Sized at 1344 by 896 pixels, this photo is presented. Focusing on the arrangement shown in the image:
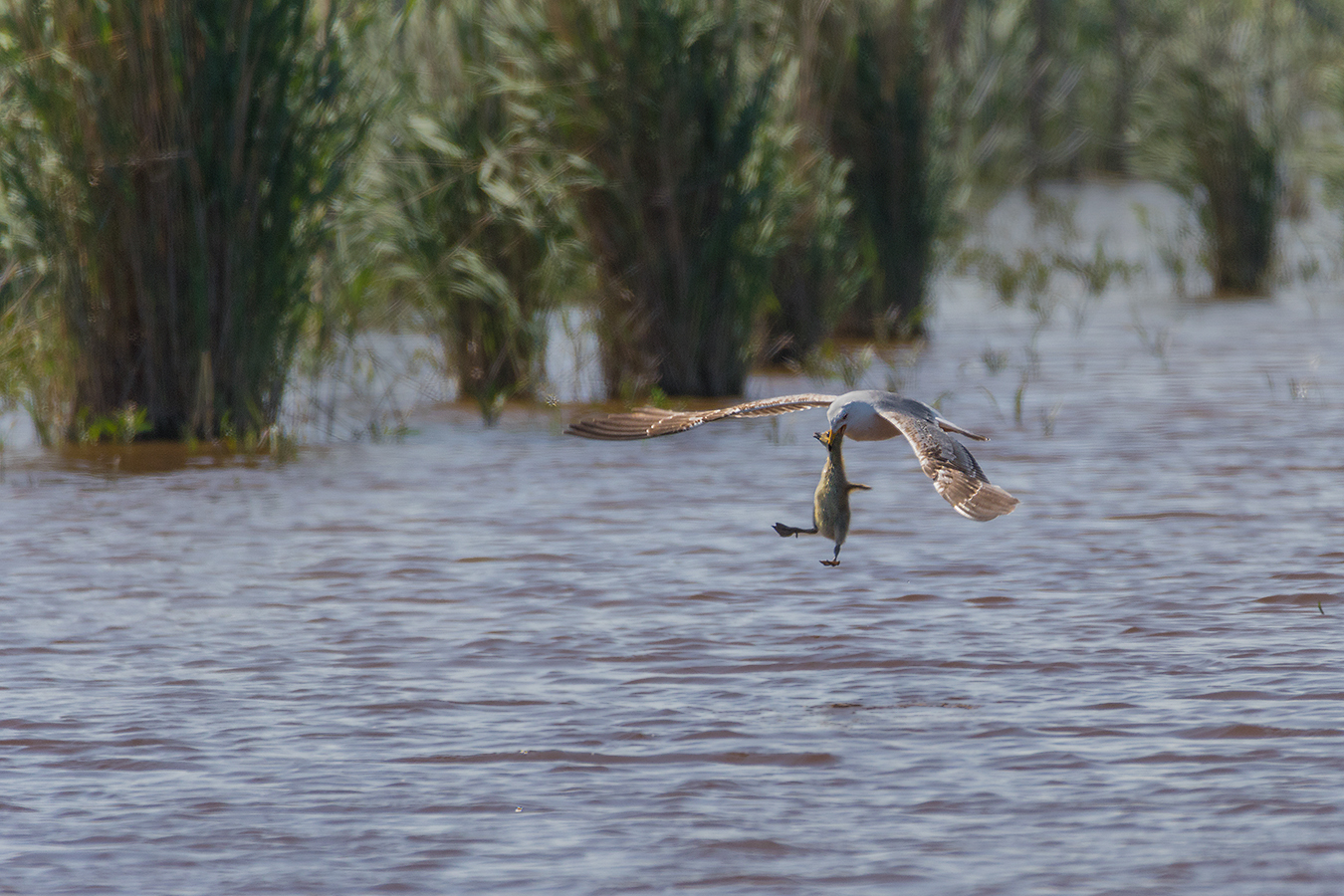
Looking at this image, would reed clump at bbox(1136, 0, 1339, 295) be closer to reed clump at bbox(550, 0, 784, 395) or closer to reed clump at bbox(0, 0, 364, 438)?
reed clump at bbox(550, 0, 784, 395)

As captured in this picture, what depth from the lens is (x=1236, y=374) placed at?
11.5 meters

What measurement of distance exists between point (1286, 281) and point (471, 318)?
839 cm

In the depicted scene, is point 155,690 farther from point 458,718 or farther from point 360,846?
point 360,846

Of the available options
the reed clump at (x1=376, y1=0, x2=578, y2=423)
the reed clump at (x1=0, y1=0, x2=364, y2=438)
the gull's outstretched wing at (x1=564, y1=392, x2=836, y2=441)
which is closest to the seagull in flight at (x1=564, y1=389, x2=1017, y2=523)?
the gull's outstretched wing at (x1=564, y1=392, x2=836, y2=441)

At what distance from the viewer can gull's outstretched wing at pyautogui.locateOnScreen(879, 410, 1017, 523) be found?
12.9 feet

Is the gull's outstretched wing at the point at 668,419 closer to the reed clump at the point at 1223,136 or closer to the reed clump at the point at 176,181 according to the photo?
the reed clump at the point at 176,181

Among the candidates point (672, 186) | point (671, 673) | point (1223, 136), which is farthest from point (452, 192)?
point (1223, 136)

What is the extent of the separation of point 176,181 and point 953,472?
18.1 feet

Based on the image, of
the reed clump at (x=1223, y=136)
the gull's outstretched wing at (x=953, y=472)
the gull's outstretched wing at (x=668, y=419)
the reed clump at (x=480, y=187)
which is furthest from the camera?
the reed clump at (x=1223, y=136)

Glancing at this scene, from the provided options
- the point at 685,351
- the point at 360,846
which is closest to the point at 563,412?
the point at 685,351

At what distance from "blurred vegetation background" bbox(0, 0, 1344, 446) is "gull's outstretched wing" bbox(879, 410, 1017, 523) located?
457 cm

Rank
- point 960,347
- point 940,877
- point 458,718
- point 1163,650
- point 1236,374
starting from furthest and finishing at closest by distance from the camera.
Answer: point 960,347
point 1236,374
point 1163,650
point 458,718
point 940,877

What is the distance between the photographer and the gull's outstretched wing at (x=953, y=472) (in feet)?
12.9

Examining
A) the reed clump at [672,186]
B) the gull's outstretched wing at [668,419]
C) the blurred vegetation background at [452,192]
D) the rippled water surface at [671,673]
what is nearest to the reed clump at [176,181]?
the blurred vegetation background at [452,192]
